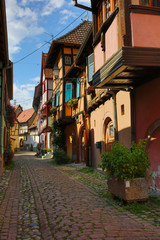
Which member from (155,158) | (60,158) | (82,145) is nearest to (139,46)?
(155,158)

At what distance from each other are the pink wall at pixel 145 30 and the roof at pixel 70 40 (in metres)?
13.1

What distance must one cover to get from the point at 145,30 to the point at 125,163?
3.12 metres

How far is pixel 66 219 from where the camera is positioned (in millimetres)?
4293

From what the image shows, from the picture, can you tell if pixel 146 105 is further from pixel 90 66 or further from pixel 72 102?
pixel 72 102

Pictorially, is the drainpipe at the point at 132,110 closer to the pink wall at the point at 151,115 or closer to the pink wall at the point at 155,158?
the pink wall at the point at 151,115

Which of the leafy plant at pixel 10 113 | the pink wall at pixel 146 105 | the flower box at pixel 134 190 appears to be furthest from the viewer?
the leafy plant at pixel 10 113

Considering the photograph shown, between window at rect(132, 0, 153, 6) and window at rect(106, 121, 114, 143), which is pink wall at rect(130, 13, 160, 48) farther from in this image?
window at rect(106, 121, 114, 143)

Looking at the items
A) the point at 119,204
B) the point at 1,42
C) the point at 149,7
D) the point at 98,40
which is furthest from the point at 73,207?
the point at 1,42

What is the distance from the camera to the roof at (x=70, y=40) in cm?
1814

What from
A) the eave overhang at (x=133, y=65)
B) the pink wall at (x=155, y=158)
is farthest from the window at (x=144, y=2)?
the pink wall at (x=155, y=158)

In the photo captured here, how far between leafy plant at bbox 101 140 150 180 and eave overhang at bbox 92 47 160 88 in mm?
1851

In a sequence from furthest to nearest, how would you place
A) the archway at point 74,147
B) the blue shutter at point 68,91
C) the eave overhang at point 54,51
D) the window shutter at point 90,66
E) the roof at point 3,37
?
the eave overhang at point 54,51 → the blue shutter at point 68,91 → the archway at point 74,147 → the window shutter at point 90,66 → the roof at point 3,37

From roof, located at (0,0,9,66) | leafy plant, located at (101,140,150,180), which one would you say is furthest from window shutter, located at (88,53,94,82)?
leafy plant, located at (101,140,150,180)

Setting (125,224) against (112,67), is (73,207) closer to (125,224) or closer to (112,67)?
(125,224)
